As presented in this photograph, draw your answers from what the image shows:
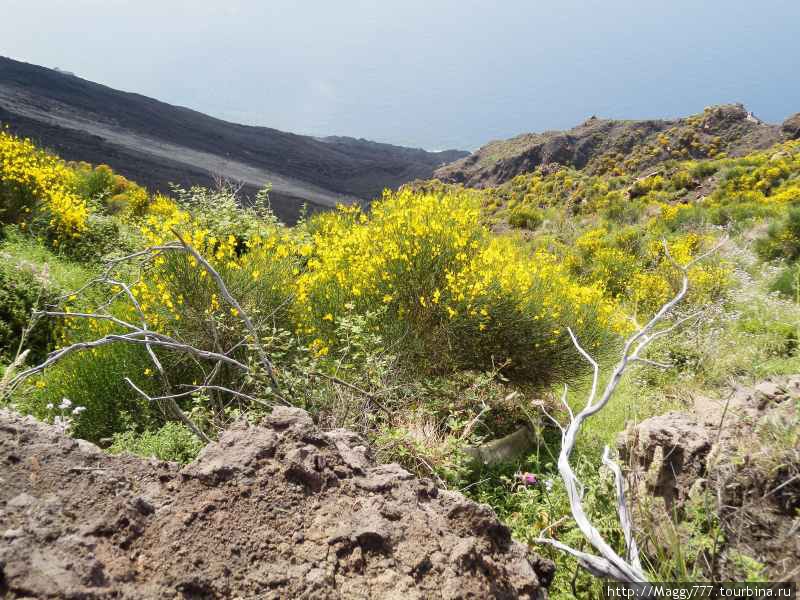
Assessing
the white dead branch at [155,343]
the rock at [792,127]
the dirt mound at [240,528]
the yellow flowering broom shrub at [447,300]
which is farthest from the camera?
the rock at [792,127]

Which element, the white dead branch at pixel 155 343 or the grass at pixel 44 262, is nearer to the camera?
the white dead branch at pixel 155 343

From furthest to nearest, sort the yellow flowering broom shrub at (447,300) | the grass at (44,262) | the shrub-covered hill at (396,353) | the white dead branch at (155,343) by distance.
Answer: the grass at (44,262)
the yellow flowering broom shrub at (447,300)
the shrub-covered hill at (396,353)
the white dead branch at (155,343)

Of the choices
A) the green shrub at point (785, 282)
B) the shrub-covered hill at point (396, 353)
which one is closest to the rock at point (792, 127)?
the green shrub at point (785, 282)

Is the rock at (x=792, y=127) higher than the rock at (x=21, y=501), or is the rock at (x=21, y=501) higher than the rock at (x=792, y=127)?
the rock at (x=792, y=127)

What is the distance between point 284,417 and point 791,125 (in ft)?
126

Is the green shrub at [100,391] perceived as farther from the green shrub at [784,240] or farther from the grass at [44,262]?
the green shrub at [784,240]

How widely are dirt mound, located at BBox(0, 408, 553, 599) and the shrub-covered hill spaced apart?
0.58 m

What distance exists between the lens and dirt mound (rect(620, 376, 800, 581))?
1.46m

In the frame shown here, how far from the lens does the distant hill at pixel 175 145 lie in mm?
38906

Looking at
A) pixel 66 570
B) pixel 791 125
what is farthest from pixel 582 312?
pixel 791 125

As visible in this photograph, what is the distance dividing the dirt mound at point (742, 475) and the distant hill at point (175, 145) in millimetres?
35703

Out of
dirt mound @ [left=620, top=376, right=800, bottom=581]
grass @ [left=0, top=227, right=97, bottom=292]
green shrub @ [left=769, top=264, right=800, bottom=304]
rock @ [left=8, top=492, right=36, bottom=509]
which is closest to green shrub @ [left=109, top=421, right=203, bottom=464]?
rock @ [left=8, top=492, right=36, bottom=509]

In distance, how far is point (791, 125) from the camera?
2917 cm

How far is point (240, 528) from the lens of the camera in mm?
1171
